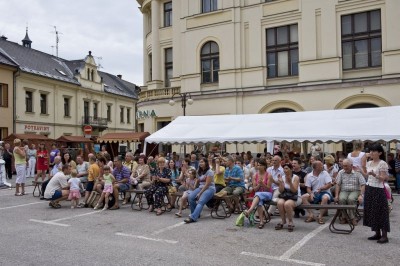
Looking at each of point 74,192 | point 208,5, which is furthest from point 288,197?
point 208,5

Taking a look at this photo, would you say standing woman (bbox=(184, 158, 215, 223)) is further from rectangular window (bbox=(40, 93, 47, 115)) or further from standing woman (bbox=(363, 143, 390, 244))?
rectangular window (bbox=(40, 93, 47, 115))

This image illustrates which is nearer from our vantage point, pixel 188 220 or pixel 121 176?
pixel 188 220

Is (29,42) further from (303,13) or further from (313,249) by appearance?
Result: (313,249)

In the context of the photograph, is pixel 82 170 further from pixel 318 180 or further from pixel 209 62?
pixel 209 62

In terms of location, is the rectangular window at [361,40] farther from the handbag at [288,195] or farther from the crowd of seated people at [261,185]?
the handbag at [288,195]

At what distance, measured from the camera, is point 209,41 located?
83.4 ft

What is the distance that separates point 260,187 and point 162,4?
2250 cm

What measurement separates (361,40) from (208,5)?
10.0 metres

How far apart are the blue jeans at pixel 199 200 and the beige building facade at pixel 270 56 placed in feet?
45.7

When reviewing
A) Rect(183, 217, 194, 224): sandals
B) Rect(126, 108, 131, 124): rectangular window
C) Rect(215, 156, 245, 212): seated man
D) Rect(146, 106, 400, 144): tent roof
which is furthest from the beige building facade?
Rect(126, 108, 131, 124): rectangular window

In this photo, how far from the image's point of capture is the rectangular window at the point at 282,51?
22891mm

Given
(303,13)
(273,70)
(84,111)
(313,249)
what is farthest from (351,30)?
(84,111)

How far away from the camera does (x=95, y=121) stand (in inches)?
1725

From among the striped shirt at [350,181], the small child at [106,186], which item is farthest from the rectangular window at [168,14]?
the striped shirt at [350,181]
